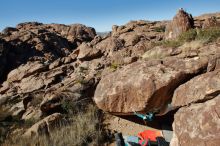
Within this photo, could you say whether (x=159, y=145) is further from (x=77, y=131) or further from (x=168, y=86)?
(x=77, y=131)

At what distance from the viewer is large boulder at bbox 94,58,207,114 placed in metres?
7.18

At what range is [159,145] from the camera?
6.88 metres

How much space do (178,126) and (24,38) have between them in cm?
3352

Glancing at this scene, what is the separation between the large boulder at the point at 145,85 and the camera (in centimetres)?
718

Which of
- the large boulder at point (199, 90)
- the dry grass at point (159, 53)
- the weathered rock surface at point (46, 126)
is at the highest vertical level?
the dry grass at point (159, 53)

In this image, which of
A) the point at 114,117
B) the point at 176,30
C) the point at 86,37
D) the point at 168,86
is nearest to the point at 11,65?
the point at 86,37

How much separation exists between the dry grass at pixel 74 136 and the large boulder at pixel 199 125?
2771 millimetres

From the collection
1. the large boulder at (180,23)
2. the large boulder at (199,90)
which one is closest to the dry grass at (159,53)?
the large boulder at (199,90)

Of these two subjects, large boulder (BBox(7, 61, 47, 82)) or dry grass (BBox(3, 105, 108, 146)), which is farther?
large boulder (BBox(7, 61, 47, 82))

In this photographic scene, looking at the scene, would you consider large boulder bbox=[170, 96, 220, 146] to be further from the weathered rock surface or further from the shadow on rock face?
the weathered rock surface

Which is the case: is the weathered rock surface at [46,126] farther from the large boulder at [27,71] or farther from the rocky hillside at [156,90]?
the large boulder at [27,71]

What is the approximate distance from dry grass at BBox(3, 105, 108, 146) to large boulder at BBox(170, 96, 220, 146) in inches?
109

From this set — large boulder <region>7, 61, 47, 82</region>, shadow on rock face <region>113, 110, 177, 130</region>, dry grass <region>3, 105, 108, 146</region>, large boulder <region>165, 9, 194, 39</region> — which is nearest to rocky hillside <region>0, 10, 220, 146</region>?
large boulder <region>165, 9, 194, 39</region>

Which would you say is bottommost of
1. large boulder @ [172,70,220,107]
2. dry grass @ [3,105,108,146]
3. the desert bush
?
dry grass @ [3,105,108,146]
